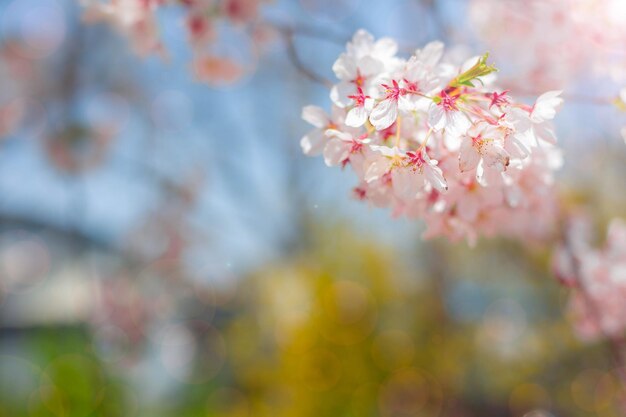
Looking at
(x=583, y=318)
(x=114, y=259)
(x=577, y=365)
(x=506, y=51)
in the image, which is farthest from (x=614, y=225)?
(x=114, y=259)

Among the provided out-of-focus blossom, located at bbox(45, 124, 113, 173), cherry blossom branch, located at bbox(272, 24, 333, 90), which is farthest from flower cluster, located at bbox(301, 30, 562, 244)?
out-of-focus blossom, located at bbox(45, 124, 113, 173)

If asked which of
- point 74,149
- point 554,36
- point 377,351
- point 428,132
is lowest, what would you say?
point 428,132

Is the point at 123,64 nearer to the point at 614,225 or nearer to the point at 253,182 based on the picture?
the point at 253,182

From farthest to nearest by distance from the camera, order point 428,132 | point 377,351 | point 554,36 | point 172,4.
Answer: point 377,351
point 554,36
point 172,4
point 428,132

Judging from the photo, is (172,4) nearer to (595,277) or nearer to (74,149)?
(595,277)

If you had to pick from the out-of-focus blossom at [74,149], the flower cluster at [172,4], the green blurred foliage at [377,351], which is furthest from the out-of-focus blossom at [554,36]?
the out-of-focus blossom at [74,149]

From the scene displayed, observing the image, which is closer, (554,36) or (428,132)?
(428,132)

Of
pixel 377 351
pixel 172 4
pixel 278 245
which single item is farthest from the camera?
pixel 278 245

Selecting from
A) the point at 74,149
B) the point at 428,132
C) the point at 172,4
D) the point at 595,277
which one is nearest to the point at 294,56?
the point at 172,4
